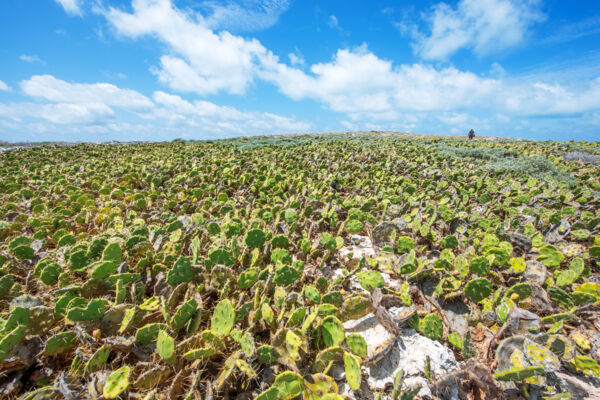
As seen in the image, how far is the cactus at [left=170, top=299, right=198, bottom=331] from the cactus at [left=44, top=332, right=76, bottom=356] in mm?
656

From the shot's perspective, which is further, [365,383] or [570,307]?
[570,307]

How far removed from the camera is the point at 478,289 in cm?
227

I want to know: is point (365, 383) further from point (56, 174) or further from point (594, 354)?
point (56, 174)

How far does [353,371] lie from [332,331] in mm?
284

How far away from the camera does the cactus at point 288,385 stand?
1530 millimetres

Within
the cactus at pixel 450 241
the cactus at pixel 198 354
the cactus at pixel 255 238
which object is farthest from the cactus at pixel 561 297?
the cactus at pixel 198 354

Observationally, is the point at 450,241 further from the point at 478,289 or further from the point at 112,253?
the point at 112,253

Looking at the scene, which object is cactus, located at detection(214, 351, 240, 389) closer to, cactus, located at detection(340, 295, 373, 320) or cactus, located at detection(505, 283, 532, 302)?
cactus, located at detection(340, 295, 373, 320)

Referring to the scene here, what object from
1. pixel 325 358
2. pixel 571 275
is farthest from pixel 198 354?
pixel 571 275

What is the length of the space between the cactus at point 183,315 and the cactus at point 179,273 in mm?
449

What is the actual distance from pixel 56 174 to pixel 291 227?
7004 millimetres

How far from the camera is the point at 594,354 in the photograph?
195 centimetres

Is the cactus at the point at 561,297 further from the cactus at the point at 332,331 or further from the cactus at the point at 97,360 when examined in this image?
the cactus at the point at 97,360

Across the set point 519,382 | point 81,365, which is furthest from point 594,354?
point 81,365
